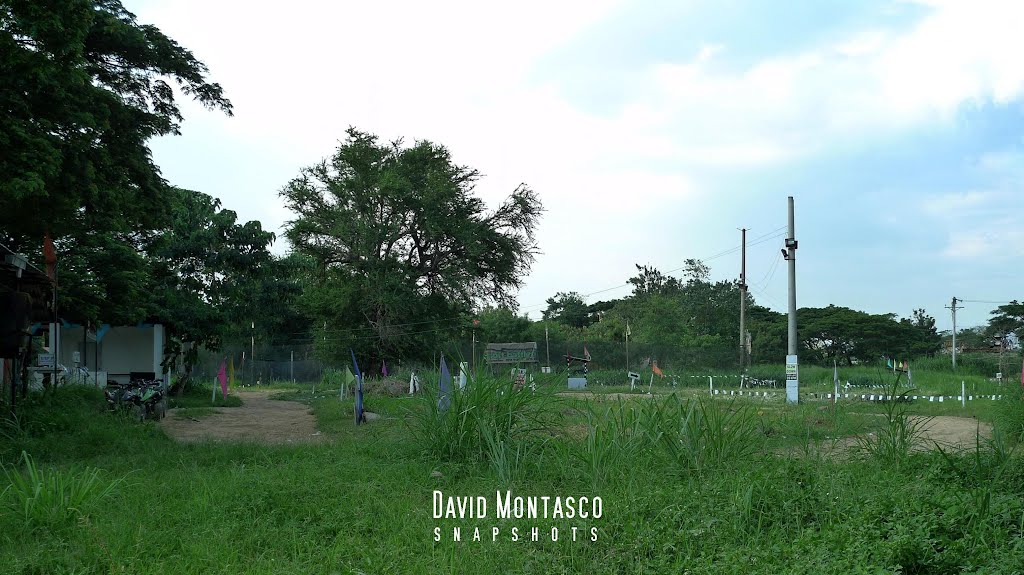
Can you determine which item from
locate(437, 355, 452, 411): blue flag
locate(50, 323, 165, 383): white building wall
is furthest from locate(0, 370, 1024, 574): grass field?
locate(50, 323, 165, 383): white building wall

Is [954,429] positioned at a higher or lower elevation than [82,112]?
lower

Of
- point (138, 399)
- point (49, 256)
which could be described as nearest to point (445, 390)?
point (49, 256)

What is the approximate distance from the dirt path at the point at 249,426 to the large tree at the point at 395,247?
1176cm

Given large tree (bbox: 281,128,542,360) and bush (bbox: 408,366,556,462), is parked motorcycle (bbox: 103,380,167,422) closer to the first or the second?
bush (bbox: 408,366,556,462)

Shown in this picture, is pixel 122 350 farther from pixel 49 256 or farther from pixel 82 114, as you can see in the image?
pixel 82 114

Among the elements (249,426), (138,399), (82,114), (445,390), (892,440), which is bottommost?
(249,426)

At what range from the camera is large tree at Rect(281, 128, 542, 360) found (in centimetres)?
3089

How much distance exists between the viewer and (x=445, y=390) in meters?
7.64

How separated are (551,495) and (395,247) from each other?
27604 mm

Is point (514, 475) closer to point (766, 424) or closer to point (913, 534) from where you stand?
point (913, 534)

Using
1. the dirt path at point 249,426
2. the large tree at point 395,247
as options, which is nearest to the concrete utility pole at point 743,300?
the large tree at point 395,247

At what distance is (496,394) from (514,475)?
1.18 m

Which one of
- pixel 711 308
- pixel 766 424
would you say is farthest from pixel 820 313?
pixel 766 424

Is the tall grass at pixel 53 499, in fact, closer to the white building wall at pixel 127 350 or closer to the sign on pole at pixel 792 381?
the sign on pole at pixel 792 381
